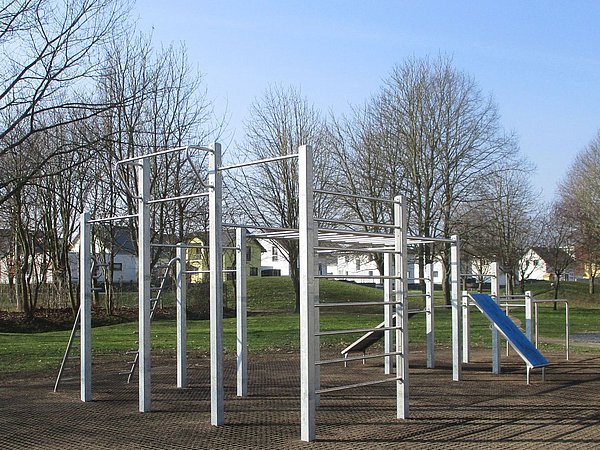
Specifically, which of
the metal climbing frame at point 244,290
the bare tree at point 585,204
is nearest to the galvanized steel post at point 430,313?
the metal climbing frame at point 244,290

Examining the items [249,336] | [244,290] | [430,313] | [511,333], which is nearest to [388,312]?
[430,313]

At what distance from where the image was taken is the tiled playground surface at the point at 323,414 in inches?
261

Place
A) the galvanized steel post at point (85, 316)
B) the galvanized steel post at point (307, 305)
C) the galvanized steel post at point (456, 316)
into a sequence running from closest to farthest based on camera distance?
1. the galvanized steel post at point (307, 305)
2. the galvanized steel post at point (85, 316)
3. the galvanized steel post at point (456, 316)

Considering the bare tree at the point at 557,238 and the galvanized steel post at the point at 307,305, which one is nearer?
the galvanized steel post at the point at 307,305

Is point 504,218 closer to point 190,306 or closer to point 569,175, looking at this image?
point 569,175

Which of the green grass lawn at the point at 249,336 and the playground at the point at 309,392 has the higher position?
the playground at the point at 309,392

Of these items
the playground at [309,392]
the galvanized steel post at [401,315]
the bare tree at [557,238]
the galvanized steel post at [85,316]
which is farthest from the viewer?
the bare tree at [557,238]

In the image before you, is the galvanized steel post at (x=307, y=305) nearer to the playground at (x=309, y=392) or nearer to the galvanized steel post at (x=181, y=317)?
the playground at (x=309, y=392)

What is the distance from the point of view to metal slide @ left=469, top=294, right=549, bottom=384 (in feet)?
34.1

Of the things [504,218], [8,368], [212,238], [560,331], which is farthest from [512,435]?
[504,218]

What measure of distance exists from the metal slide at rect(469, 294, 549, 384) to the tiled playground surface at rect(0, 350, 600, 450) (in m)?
0.34

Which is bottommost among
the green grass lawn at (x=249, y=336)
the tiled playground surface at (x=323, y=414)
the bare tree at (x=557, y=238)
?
the green grass lawn at (x=249, y=336)

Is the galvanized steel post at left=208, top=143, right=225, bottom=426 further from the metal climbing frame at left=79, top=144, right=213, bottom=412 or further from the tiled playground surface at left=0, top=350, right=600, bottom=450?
the tiled playground surface at left=0, top=350, right=600, bottom=450

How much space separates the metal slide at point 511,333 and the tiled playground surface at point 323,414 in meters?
0.34
